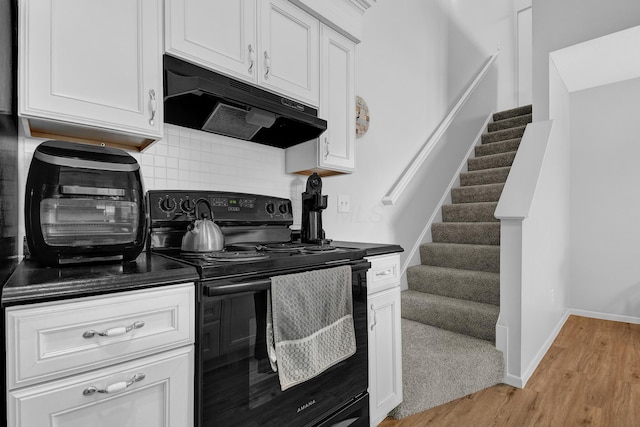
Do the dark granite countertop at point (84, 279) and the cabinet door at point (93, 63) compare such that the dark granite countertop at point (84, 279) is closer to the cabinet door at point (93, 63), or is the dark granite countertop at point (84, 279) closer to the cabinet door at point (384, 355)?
the cabinet door at point (93, 63)

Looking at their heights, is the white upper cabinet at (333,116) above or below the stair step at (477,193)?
above

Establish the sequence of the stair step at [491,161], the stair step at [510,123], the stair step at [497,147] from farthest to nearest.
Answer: the stair step at [510,123] < the stair step at [497,147] < the stair step at [491,161]

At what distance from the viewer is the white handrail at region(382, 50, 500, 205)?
8.38ft

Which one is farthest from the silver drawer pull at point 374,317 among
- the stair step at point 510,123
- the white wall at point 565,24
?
the stair step at point 510,123

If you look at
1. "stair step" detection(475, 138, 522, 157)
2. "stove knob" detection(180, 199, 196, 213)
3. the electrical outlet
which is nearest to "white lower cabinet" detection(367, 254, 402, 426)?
the electrical outlet

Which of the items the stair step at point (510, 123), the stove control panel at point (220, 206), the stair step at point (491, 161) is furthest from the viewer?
the stair step at point (510, 123)

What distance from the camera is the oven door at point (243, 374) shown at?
99 cm

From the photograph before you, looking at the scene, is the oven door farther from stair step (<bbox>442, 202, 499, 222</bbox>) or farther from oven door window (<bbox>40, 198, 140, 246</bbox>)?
stair step (<bbox>442, 202, 499, 222</bbox>)

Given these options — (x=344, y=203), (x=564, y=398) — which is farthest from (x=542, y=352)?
(x=344, y=203)

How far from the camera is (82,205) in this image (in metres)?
1.02

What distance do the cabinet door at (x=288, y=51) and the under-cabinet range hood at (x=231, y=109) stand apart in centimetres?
6

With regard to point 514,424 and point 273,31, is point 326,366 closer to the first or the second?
point 514,424

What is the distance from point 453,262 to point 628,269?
209 cm

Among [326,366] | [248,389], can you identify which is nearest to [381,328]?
[326,366]
